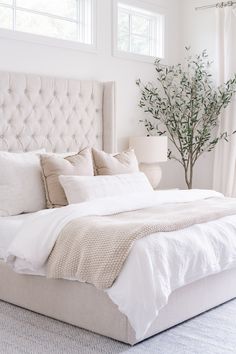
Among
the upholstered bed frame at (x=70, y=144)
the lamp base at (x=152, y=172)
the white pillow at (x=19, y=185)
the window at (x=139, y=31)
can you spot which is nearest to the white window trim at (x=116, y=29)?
the window at (x=139, y=31)

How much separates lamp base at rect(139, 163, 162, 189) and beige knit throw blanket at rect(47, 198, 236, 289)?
2.10 m

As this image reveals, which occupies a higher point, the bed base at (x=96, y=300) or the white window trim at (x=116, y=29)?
the white window trim at (x=116, y=29)

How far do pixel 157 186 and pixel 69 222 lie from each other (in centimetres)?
301

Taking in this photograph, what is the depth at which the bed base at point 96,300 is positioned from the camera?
115 inches

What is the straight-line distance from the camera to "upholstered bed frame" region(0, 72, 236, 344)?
299 centimetres

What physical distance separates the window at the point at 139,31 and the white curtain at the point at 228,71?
634 mm

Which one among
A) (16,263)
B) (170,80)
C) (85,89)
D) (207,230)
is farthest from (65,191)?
(170,80)

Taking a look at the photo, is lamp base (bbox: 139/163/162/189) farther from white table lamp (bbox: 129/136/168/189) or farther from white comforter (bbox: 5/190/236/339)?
white comforter (bbox: 5/190/236/339)

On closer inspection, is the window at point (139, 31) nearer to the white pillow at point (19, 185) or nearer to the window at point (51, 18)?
the window at point (51, 18)

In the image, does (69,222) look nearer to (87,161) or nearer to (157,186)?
(87,161)

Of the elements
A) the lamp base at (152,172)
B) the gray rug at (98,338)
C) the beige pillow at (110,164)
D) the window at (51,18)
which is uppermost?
the window at (51,18)

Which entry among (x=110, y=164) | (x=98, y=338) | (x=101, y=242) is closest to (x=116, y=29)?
(x=110, y=164)

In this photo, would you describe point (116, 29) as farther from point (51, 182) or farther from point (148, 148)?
point (51, 182)

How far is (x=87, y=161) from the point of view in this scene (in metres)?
4.32
